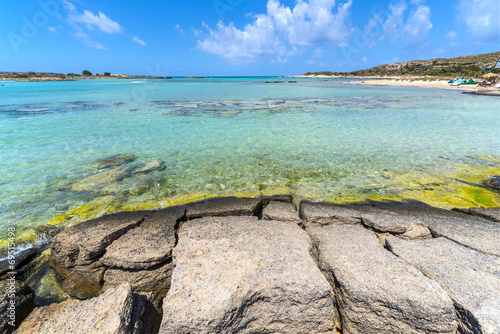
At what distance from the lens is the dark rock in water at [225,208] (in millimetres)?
4512

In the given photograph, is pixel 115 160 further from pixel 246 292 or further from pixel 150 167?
pixel 246 292

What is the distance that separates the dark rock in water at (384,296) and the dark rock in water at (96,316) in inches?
94.4

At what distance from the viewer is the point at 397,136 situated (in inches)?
434

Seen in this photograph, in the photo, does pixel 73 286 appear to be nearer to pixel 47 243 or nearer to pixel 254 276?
pixel 47 243

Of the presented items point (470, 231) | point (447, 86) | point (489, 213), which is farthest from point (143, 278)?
point (447, 86)

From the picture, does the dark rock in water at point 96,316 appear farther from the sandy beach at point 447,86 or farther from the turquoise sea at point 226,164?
the sandy beach at point 447,86

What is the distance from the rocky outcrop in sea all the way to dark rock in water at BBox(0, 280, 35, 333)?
2 cm

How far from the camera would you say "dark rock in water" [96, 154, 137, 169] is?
761 centimetres

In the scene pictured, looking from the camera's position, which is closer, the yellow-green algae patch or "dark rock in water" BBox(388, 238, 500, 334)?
"dark rock in water" BBox(388, 238, 500, 334)

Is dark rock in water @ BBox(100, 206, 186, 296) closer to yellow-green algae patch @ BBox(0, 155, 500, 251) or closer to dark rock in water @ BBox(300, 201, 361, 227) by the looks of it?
yellow-green algae patch @ BBox(0, 155, 500, 251)

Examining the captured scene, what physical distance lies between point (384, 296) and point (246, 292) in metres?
1.55

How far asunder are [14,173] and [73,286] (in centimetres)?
595

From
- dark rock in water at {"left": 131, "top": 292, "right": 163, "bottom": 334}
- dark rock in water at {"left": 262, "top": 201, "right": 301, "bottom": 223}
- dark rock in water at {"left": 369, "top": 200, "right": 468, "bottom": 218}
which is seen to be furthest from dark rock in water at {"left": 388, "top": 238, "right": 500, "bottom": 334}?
dark rock in water at {"left": 131, "top": 292, "right": 163, "bottom": 334}

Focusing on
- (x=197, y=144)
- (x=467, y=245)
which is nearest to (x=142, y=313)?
(x=467, y=245)
